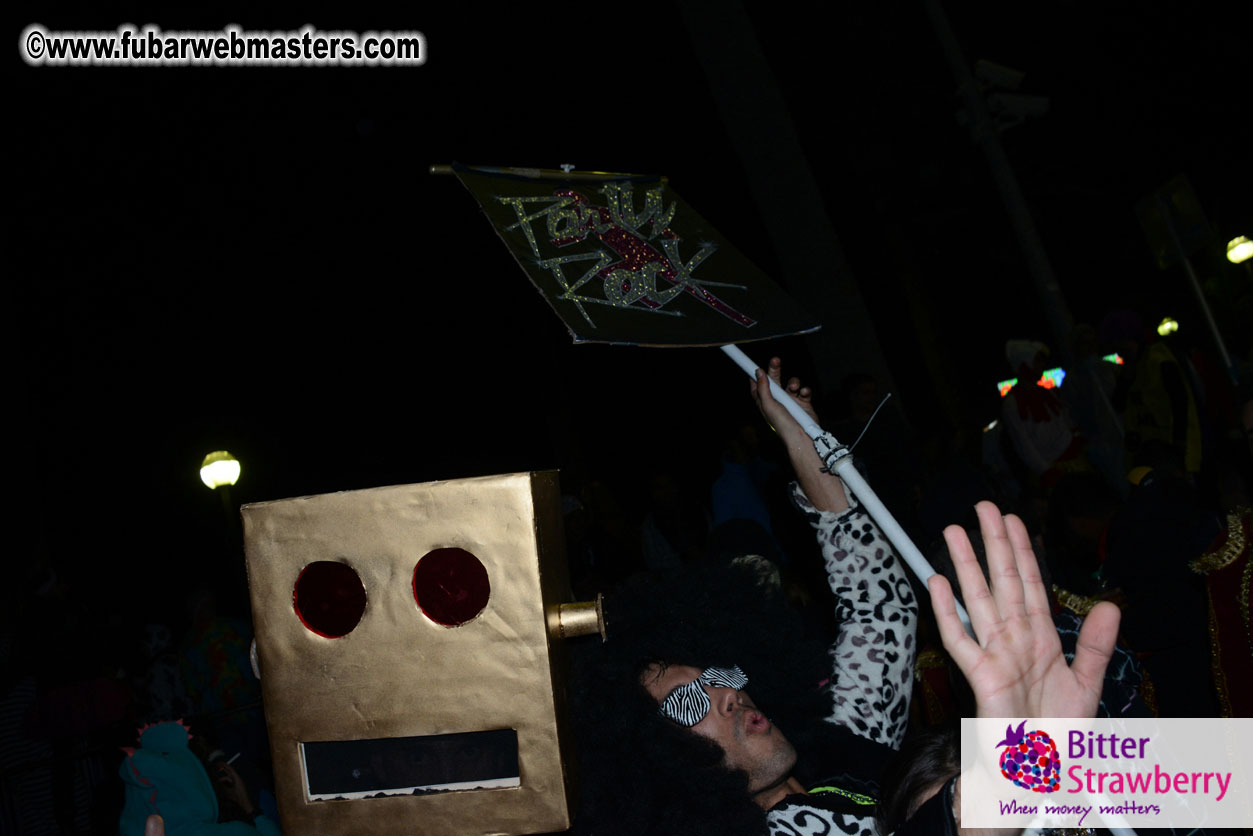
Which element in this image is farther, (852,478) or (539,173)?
(539,173)

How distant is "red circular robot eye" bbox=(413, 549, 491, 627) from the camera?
132cm

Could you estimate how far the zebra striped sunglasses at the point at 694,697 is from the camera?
2187 millimetres

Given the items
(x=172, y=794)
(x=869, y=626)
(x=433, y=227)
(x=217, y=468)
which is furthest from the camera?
(x=433, y=227)

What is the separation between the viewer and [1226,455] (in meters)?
6.47

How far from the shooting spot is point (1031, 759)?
1.37 metres

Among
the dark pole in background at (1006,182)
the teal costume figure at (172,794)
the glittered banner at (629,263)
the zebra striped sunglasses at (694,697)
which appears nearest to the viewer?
the glittered banner at (629,263)

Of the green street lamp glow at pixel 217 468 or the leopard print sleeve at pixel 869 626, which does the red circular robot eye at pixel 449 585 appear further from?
Result: the green street lamp glow at pixel 217 468

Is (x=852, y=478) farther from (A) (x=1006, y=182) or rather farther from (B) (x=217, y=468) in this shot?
(B) (x=217, y=468)

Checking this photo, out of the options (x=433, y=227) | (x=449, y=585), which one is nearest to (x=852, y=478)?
(x=449, y=585)

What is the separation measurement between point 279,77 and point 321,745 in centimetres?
1315

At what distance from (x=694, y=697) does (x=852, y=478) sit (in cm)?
66

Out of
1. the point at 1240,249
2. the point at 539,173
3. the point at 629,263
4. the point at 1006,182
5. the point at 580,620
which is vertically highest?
the point at 1006,182

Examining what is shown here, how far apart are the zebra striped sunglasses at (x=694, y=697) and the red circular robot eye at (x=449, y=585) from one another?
1005mm

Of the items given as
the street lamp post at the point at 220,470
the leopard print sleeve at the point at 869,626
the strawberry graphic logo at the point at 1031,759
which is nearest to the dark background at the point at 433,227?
the street lamp post at the point at 220,470
